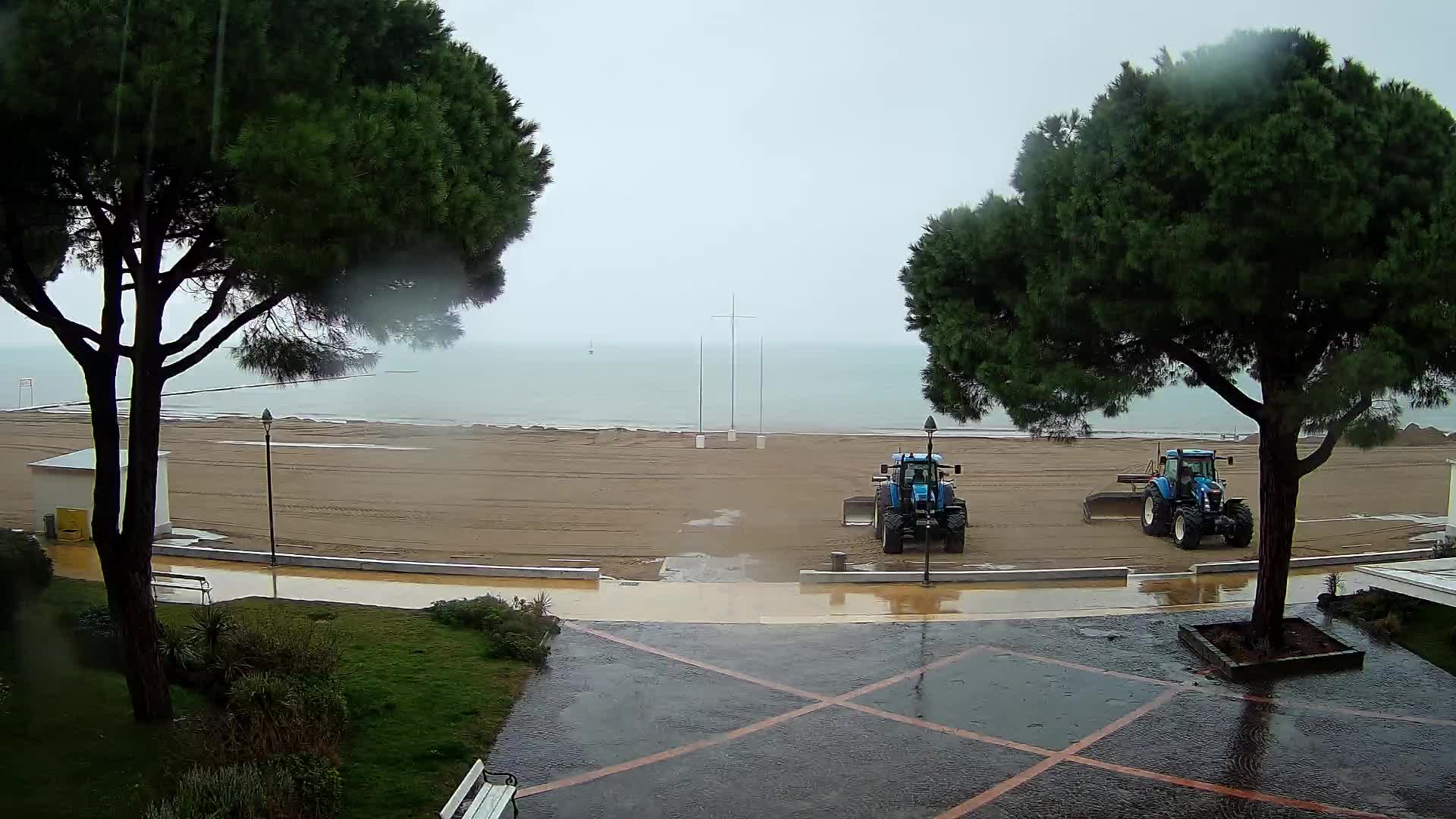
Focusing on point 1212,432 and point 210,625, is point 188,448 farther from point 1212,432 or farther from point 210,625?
point 1212,432

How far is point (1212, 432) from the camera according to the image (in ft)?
198

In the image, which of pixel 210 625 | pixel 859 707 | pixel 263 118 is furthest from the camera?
pixel 859 707

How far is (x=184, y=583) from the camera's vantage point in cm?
1453

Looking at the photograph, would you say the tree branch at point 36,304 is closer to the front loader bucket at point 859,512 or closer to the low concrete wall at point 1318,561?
the low concrete wall at point 1318,561

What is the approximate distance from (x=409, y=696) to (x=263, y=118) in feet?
17.1

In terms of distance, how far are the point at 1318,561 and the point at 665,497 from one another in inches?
602

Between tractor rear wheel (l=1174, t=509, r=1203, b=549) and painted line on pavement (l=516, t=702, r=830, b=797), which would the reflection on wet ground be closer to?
tractor rear wheel (l=1174, t=509, r=1203, b=549)

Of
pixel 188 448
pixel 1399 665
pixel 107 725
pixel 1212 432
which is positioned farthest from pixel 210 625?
pixel 1212 432

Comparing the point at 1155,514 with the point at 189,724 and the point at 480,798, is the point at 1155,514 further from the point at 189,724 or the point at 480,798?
the point at 189,724

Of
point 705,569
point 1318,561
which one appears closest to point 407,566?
point 705,569

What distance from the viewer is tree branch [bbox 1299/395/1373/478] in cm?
905

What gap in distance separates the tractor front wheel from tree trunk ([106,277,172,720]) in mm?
12842

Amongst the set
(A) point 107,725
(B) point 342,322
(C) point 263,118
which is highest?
(C) point 263,118

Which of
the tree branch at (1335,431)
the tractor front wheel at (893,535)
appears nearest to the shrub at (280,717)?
the tree branch at (1335,431)
